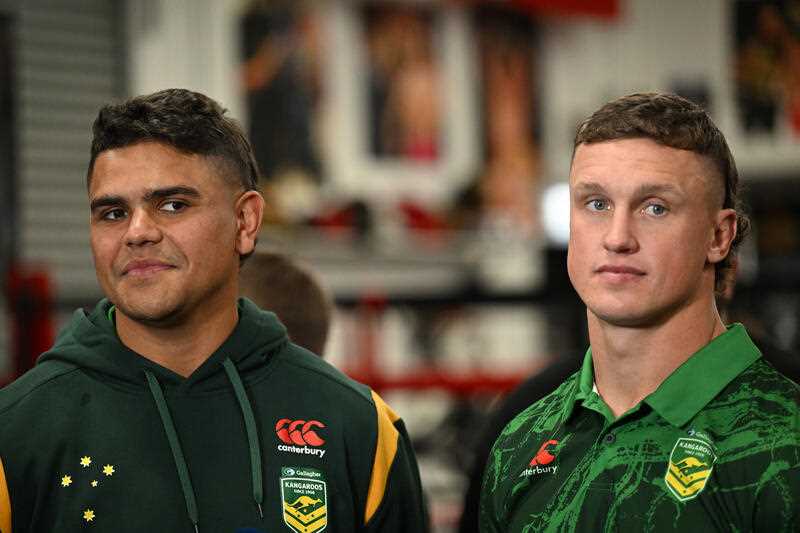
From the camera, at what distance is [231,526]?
90.8 inches

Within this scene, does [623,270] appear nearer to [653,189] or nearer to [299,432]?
[653,189]


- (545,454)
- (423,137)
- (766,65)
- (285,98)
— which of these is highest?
(766,65)

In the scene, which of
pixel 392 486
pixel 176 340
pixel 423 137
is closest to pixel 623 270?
pixel 392 486

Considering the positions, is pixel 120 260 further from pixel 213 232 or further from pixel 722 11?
pixel 722 11

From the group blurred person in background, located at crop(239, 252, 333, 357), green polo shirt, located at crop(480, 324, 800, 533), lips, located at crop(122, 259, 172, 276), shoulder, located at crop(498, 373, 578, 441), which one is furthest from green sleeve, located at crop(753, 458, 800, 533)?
blurred person in background, located at crop(239, 252, 333, 357)

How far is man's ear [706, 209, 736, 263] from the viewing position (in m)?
2.19

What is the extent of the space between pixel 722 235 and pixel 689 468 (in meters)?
0.44

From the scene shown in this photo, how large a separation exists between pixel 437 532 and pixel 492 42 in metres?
7.29

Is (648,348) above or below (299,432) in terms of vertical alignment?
above

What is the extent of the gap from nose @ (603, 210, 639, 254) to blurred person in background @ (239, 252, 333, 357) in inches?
48.1

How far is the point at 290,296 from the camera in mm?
3199

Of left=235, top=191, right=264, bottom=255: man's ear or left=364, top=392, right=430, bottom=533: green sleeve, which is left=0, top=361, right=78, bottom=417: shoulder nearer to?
left=235, top=191, right=264, bottom=255: man's ear

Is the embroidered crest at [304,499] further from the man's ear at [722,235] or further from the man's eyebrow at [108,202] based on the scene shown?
the man's ear at [722,235]

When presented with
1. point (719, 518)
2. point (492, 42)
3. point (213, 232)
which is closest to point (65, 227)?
point (492, 42)
